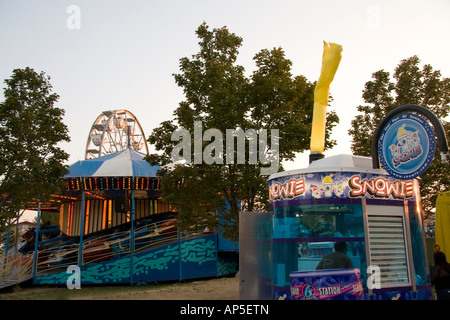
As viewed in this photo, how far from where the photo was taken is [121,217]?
79.6 ft

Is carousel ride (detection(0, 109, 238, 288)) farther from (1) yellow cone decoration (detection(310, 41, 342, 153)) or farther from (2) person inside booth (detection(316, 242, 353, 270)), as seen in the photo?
(2) person inside booth (detection(316, 242, 353, 270))

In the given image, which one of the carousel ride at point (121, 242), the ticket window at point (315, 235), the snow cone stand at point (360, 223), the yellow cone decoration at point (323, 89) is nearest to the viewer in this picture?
the snow cone stand at point (360, 223)

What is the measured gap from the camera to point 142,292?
17656 millimetres

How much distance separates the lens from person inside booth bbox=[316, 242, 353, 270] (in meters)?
8.97

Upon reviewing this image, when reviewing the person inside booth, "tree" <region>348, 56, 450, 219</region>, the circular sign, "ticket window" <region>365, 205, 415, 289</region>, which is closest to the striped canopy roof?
"tree" <region>348, 56, 450, 219</region>

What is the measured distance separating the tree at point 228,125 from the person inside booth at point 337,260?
505 cm

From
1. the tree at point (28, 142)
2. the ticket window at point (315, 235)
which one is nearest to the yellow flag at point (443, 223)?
the ticket window at point (315, 235)

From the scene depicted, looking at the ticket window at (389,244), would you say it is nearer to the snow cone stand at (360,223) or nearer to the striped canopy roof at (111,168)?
the snow cone stand at (360,223)

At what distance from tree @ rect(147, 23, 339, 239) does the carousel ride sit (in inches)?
244

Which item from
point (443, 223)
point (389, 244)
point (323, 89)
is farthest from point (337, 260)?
point (323, 89)

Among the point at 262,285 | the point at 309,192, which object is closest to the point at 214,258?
the point at 262,285

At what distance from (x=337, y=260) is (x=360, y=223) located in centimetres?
107

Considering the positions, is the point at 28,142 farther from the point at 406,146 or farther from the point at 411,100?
the point at 411,100

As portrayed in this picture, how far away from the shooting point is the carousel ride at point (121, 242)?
20.8 metres
